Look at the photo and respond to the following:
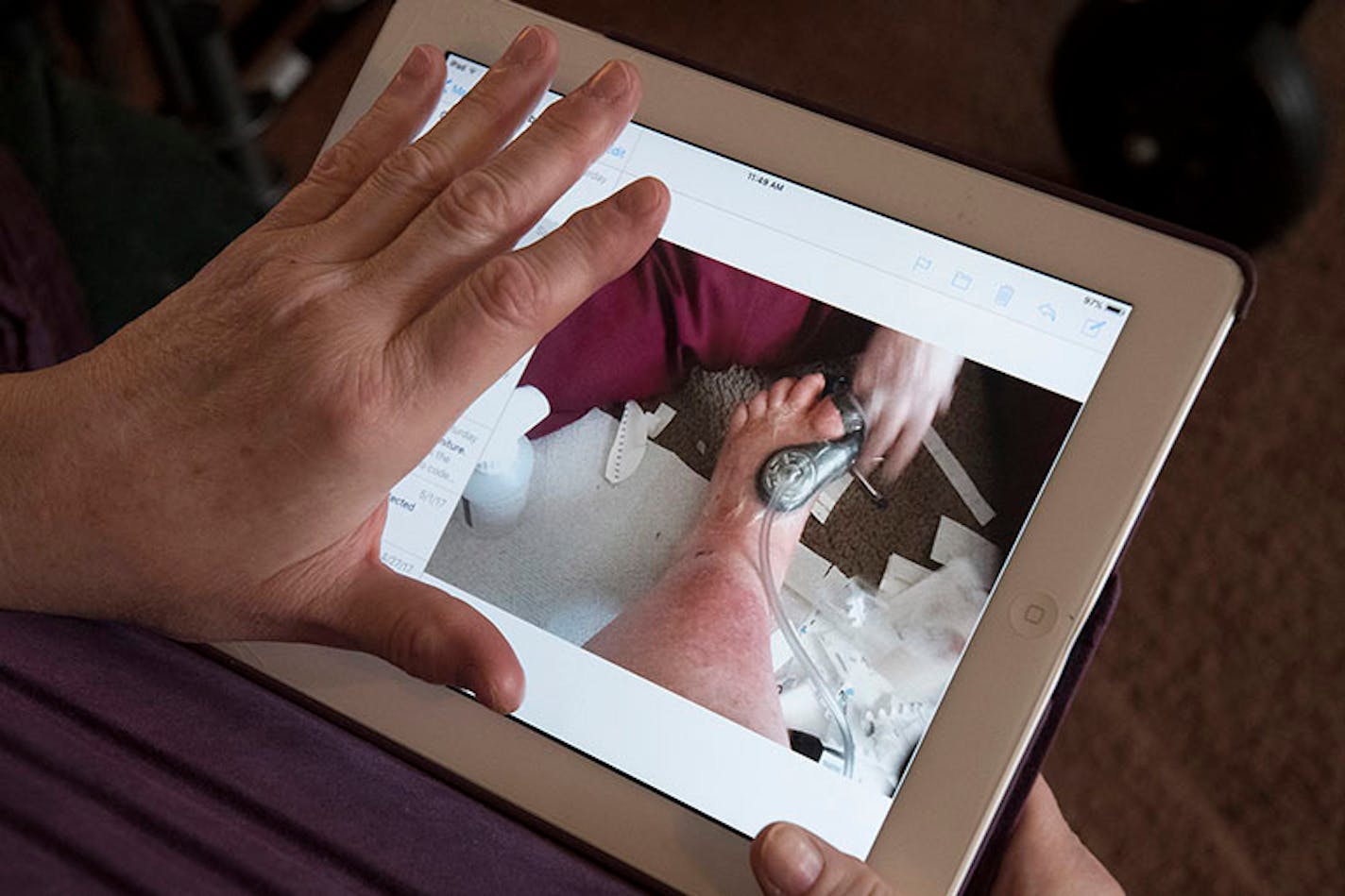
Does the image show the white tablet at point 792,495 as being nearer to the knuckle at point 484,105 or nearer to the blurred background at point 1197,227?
the knuckle at point 484,105

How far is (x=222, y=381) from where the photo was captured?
0.54m

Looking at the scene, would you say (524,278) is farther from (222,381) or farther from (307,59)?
(307,59)

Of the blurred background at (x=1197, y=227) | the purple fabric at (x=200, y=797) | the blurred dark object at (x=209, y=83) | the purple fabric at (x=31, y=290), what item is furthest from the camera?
the blurred dark object at (x=209, y=83)

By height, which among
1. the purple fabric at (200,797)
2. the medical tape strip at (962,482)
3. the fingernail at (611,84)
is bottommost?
the purple fabric at (200,797)

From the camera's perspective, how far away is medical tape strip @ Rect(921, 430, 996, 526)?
522mm

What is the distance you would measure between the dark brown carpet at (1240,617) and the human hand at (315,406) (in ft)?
2.15

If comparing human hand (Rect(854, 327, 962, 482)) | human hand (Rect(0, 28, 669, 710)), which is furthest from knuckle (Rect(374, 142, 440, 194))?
human hand (Rect(854, 327, 962, 482))

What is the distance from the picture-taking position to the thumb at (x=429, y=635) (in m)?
0.51

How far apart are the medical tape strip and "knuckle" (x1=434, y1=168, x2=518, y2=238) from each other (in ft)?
0.70

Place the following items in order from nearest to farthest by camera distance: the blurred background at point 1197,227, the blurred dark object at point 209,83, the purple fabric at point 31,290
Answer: the purple fabric at point 31,290 → the blurred background at point 1197,227 → the blurred dark object at point 209,83

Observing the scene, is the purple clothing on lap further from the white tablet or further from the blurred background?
the blurred background

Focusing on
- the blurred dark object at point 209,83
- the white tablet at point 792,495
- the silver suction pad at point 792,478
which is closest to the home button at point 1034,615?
the white tablet at point 792,495

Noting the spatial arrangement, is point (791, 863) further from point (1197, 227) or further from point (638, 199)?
point (1197, 227)

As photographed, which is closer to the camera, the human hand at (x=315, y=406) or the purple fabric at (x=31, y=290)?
the human hand at (x=315, y=406)
